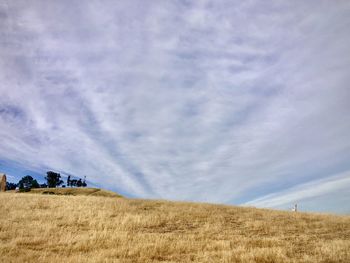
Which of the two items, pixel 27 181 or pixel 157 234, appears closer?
pixel 157 234

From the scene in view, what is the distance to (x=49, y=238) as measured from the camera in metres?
18.2

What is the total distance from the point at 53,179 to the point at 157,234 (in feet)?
432

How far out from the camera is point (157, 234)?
66.7 feet

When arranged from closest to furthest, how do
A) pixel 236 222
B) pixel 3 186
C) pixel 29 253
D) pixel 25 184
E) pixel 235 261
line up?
pixel 235 261 < pixel 29 253 < pixel 236 222 < pixel 3 186 < pixel 25 184

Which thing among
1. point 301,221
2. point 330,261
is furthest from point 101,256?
point 301,221

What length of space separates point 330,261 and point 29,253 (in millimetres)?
11992

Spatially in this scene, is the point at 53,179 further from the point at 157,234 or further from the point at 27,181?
the point at 157,234

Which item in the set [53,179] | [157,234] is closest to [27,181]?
[53,179]

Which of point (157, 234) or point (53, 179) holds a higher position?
point (53, 179)

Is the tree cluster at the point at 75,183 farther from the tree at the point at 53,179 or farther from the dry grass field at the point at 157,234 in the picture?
the dry grass field at the point at 157,234

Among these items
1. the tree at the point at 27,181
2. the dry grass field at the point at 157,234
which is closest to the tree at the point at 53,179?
the tree at the point at 27,181

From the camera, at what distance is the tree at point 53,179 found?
14162 centimetres

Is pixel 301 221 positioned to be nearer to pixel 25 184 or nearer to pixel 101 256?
pixel 101 256

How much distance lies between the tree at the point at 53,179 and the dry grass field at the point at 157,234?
4481 inches
